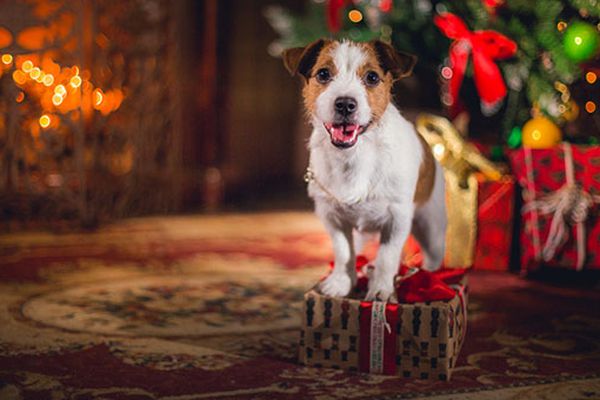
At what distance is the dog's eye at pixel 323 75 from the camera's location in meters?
1.79

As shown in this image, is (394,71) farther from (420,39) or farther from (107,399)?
(420,39)

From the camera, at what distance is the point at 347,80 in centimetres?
177

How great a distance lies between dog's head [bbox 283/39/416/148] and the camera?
5.66 feet

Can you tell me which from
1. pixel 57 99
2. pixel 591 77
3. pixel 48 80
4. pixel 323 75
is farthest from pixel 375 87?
pixel 48 80

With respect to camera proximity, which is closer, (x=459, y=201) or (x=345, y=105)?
(x=345, y=105)

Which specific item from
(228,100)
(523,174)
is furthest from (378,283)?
(228,100)

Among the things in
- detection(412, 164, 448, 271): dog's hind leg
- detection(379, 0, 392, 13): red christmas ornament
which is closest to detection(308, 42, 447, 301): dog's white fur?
detection(412, 164, 448, 271): dog's hind leg

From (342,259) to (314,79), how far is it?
1.71ft

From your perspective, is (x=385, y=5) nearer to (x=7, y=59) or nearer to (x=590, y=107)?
(x=590, y=107)

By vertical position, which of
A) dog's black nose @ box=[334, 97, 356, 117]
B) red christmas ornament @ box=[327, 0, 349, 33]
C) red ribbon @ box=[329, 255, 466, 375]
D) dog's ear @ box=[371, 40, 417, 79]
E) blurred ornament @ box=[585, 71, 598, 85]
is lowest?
red ribbon @ box=[329, 255, 466, 375]

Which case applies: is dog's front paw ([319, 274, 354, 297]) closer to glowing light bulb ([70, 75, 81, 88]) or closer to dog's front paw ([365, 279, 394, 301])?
dog's front paw ([365, 279, 394, 301])

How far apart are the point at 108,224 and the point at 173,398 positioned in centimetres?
274

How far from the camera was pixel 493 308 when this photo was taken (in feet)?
8.29

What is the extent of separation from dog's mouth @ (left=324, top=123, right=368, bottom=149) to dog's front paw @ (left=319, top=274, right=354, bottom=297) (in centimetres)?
42
